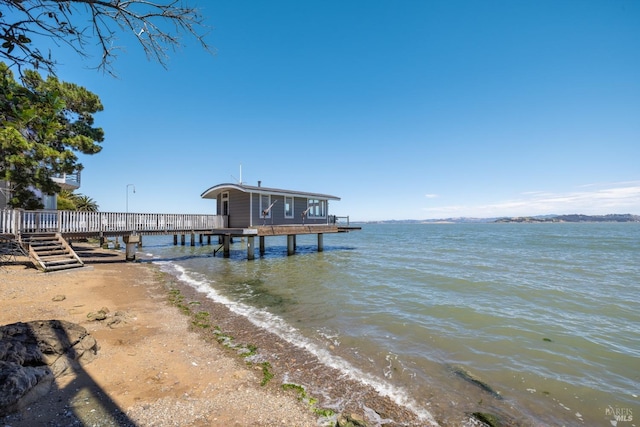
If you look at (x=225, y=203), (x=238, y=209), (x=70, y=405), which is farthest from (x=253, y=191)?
(x=70, y=405)

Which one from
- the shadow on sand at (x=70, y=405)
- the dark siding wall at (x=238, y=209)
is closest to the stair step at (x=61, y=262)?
the dark siding wall at (x=238, y=209)

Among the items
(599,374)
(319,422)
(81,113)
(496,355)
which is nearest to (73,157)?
(81,113)

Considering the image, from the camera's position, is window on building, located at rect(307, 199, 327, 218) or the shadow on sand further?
window on building, located at rect(307, 199, 327, 218)

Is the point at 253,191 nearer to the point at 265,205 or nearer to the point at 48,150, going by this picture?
the point at 265,205

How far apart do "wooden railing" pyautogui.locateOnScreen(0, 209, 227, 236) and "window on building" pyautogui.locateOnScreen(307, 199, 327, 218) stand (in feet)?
23.2

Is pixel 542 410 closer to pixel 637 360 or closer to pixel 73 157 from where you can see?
pixel 637 360

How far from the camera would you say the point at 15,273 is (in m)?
12.0

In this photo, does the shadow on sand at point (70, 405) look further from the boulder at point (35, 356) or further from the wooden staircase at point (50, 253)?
the wooden staircase at point (50, 253)

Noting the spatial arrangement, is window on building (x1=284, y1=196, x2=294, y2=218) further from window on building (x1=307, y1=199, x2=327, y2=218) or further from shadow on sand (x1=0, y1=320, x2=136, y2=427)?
shadow on sand (x1=0, y1=320, x2=136, y2=427)

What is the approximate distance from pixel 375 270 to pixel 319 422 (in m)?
14.6

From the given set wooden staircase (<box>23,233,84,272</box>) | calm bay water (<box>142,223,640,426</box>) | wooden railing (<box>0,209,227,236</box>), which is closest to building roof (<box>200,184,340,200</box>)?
wooden railing (<box>0,209,227,236</box>)

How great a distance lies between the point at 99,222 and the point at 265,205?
9.69 metres

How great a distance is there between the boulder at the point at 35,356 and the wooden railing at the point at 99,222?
474 inches

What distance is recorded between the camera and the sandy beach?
4.16 meters
